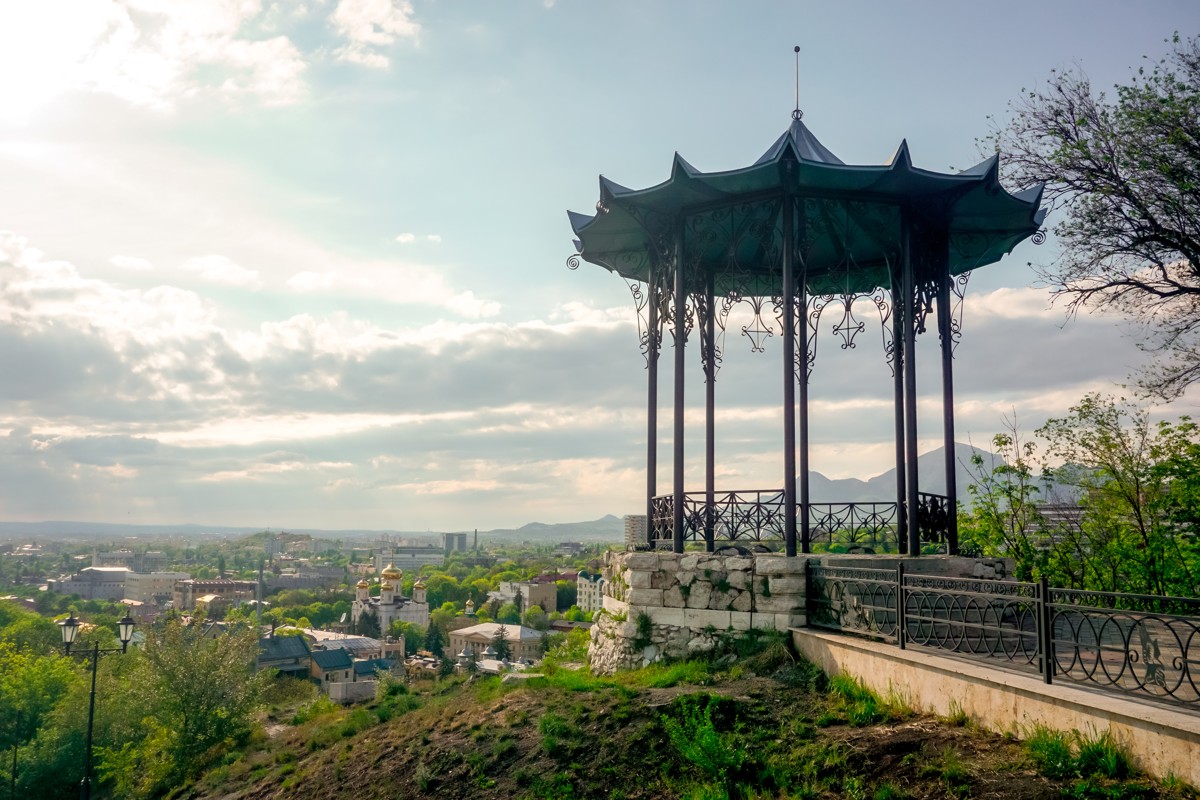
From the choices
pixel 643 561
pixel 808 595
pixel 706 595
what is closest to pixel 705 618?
pixel 706 595

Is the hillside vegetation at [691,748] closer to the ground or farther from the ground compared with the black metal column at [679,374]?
closer to the ground

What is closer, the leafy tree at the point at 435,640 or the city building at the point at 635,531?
the city building at the point at 635,531

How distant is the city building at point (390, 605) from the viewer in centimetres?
11675

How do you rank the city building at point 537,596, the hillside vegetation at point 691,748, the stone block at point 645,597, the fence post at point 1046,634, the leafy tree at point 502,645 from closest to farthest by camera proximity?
the hillside vegetation at point 691,748, the fence post at point 1046,634, the stone block at point 645,597, the leafy tree at point 502,645, the city building at point 537,596

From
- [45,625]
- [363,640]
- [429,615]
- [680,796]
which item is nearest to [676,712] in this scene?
[680,796]

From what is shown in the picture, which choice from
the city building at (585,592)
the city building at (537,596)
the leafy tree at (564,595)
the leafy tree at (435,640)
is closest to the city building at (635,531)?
the leafy tree at (435,640)

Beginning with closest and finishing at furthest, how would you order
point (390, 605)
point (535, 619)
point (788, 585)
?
point (788, 585), point (390, 605), point (535, 619)

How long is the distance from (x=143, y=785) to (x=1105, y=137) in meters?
22.6

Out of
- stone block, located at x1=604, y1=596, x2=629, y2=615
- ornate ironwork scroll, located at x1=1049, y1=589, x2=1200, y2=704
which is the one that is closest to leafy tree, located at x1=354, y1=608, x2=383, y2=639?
stone block, located at x1=604, y1=596, x2=629, y2=615

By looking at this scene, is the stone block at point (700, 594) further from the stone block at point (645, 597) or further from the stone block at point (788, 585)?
the stone block at point (788, 585)

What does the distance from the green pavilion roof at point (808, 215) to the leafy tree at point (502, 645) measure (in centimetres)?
7320

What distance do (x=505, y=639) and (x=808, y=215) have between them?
8261 centimetres

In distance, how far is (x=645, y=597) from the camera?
39.5 feet

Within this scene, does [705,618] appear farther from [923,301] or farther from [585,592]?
[585,592]
